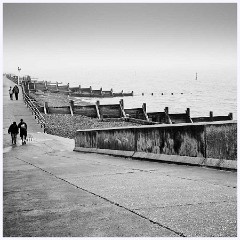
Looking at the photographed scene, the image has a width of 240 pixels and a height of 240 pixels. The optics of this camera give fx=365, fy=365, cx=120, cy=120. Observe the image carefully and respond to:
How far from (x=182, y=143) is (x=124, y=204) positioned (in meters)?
3.89

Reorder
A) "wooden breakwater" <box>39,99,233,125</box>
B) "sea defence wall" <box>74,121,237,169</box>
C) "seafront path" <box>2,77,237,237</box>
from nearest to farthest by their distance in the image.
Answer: "seafront path" <box>2,77,237,237</box> < "sea defence wall" <box>74,121,237,169</box> < "wooden breakwater" <box>39,99,233,125</box>

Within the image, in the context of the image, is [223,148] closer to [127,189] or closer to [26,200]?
[127,189]

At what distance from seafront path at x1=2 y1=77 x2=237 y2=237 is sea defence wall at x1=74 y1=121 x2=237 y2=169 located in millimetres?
357

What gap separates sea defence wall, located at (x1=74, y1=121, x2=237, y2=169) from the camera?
22.7 ft

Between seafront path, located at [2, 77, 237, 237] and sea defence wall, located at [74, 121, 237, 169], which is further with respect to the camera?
sea defence wall, located at [74, 121, 237, 169]

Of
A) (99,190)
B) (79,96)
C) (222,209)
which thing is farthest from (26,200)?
(79,96)

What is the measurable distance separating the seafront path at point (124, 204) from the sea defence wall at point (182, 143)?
0.36 metres

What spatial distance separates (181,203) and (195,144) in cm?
338

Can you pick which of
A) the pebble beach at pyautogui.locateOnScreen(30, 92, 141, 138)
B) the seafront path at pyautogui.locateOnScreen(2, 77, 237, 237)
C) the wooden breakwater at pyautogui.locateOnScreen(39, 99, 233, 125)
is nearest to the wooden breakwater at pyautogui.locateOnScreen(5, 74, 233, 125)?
the wooden breakwater at pyautogui.locateOnScreen(39, 99, 233, 125)

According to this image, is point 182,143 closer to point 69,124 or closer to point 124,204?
point 124,204

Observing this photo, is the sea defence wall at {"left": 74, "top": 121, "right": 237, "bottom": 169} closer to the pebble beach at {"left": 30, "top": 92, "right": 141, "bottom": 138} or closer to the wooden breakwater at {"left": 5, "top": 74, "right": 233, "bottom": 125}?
the pebble beach at {"left": 30, "top": 92, "right": 141, "bottom": 138}

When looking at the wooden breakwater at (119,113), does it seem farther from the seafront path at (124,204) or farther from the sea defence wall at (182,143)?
the seafront path at (124,204)

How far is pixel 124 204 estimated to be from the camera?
450 cm

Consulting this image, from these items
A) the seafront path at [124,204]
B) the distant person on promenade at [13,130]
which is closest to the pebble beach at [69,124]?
the distant person on promenade at [13,130]
